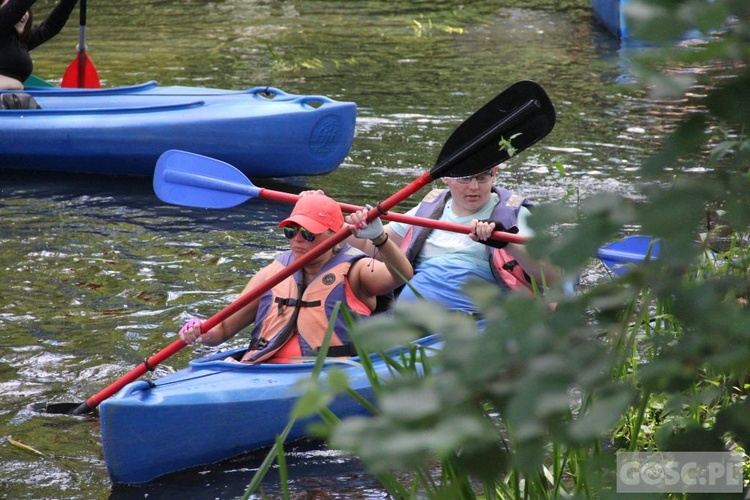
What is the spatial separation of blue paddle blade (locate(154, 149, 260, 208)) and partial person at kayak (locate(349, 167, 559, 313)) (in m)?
0.76

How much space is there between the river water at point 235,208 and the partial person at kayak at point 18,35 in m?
0.77

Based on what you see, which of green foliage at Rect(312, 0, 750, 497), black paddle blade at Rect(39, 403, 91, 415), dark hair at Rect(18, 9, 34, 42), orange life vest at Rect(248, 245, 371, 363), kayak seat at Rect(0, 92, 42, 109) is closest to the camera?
green foliage at Rect(312, 0, 750, 497)

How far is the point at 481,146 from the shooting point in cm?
367

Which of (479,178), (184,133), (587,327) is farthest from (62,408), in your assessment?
(184,133)

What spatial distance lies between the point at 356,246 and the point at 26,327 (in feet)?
5.31

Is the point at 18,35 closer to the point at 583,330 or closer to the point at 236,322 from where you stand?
the point at 236,322

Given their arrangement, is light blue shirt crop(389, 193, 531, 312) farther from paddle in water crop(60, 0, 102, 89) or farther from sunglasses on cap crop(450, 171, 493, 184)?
paddle in water crop(60, 0, 102, 89)

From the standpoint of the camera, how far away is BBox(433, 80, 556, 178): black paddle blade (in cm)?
366

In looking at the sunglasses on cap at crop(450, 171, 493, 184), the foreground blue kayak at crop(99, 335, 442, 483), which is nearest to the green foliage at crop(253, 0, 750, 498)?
the foreground blue kayak at crop(99, 335, 442, 483)

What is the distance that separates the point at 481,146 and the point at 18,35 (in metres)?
5.00

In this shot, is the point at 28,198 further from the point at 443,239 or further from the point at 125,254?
the point at 443,239

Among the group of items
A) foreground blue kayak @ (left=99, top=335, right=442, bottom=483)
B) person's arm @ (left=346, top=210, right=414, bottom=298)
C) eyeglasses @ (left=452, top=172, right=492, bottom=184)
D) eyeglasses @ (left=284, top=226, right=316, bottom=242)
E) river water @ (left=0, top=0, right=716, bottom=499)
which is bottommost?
river water @ (left=0, top=0, right=716, bottom=499)

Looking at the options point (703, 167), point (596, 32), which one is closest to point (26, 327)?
point (703, 167)

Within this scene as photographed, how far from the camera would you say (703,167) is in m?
1.06
